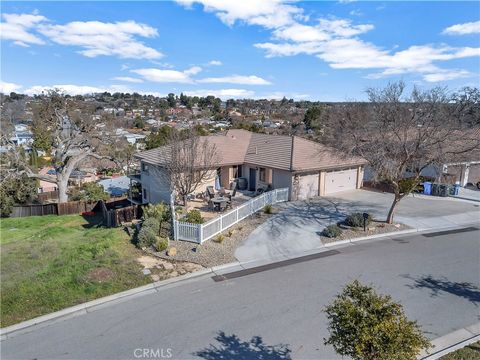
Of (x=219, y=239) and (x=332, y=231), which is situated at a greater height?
(x=332, y=231)

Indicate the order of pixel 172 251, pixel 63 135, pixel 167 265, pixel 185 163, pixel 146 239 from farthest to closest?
pixel 63 135 → pixel 185 163 → pixel 146 239 → pixel 172 251 → pixel 167 265

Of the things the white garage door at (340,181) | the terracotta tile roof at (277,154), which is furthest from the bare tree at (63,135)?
the white garage door at (340,181)

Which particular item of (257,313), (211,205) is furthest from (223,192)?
(257,313)

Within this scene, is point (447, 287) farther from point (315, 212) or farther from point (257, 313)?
point (315, 212)

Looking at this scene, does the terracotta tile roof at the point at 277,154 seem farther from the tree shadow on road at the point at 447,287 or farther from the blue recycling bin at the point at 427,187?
the tree shadow on road at the point at 447,287

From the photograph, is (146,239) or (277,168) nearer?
(146,239)

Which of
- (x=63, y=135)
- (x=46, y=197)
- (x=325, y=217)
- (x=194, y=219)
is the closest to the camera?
(x=194, y=219)

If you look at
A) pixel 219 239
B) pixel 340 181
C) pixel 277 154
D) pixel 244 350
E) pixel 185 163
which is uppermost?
pixel 277 154
